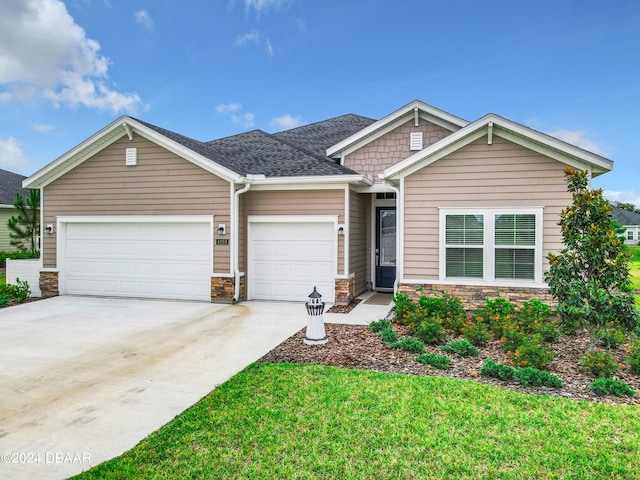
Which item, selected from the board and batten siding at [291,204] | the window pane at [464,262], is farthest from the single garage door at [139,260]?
the window pane at [464,262]

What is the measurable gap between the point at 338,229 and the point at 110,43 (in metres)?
12.3

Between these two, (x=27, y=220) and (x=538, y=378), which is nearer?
(x=538, y=378)

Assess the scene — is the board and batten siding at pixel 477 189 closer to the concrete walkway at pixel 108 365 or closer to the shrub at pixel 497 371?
the concrete walkway at pixel 108 365

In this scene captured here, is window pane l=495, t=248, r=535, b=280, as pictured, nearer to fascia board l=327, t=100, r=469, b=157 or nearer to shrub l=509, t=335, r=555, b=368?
shrub l=509, t=335, r=555, b=368

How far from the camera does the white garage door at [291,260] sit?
10266 mm

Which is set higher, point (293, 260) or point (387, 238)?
point (387, 238)

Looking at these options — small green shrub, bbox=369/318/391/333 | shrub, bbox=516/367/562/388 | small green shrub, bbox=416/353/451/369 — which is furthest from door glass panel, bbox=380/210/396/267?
shrub, bbox=516/367/562/388

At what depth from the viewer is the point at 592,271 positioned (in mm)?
5879

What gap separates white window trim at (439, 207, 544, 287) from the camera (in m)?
8.36

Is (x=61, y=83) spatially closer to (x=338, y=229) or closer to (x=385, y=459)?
(x=338, y=229)

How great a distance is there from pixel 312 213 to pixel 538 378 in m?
6.38

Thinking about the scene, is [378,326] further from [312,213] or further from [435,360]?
[312,213]

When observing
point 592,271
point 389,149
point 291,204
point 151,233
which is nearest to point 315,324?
point 592,271

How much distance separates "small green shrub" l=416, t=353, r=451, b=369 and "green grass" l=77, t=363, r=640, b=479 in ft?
1.99
